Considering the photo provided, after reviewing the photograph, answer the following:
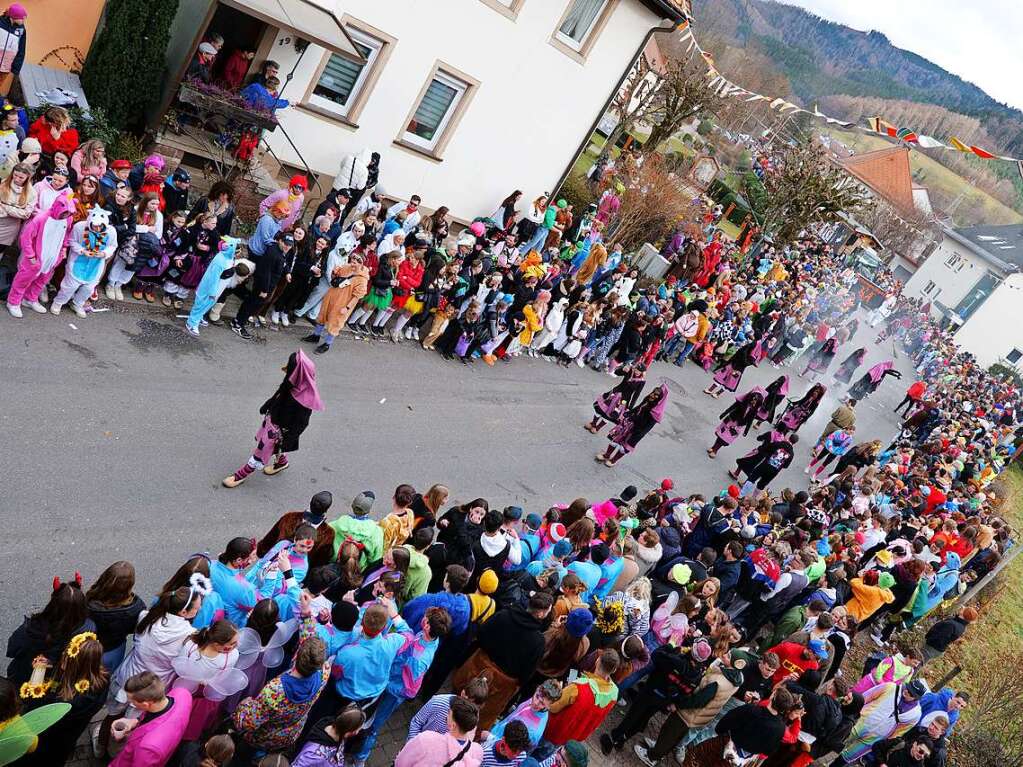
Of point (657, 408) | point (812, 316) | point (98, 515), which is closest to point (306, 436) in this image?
point (98, 515)

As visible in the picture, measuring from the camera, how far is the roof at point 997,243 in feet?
181

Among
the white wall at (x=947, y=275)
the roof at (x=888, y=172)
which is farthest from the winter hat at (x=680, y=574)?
the roof at (x=888, y=172)

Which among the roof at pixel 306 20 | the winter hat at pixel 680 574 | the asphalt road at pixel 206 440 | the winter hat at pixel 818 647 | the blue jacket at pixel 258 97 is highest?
the roof at pixel 306 20

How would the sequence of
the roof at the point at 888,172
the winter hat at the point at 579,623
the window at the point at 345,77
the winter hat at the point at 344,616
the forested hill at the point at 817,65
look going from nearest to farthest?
the winter hat at the point at 344,616
the winter hat at the point at 579,623
the window at the point at 345,77
the roof at the point at 888,172
the forested hill at the point at 817,65

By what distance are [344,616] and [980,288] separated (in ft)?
206

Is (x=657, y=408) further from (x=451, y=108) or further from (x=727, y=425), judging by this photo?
(x=451, y=108)

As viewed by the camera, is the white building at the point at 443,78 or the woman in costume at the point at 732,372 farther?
the woman in costume at the point at 732,372

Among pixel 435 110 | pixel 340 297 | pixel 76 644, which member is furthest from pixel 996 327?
pixel 76 644

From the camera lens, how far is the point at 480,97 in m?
16.1

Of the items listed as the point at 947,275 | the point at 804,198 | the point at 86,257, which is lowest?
the point at 86,257

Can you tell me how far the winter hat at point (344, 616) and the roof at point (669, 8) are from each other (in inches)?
630

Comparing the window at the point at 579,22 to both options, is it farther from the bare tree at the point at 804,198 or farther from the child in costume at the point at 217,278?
the bare tree at the point at 804,198

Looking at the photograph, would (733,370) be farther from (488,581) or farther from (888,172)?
(888,172)

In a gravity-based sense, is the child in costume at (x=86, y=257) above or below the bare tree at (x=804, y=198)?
below
